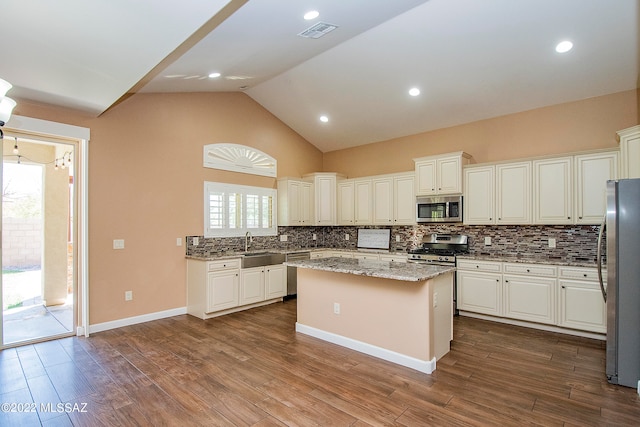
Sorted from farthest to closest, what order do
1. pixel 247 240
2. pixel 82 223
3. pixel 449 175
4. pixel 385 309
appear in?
pixel 247 240
pixel 449 175
pixel 82 223
pixel 385 309

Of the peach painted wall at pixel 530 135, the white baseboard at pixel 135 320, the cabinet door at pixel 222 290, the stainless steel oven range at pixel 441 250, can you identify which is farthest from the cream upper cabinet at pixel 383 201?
the white baseboard at pixel 135 320

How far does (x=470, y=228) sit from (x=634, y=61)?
109 inches

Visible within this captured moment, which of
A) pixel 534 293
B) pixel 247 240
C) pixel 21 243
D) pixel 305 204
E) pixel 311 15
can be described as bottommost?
pixel 534 293

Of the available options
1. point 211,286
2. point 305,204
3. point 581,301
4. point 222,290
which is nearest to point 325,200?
point 305,204

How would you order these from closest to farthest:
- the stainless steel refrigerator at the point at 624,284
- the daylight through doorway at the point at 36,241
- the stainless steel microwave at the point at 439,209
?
the stainless steel refrigerator at the point at 624,284 < the daylight through doorway at the point at 36,241 < the stainless steel microwave at the point at 439,209

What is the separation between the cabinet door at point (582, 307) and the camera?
3826 mm

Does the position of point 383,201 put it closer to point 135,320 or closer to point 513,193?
point 513,193

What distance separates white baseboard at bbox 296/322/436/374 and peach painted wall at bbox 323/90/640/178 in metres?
3.53

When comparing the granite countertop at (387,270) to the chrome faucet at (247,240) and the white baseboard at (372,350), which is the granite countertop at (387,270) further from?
the chrome faucet at (247,240)

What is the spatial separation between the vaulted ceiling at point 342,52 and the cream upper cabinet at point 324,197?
1560 millimetres

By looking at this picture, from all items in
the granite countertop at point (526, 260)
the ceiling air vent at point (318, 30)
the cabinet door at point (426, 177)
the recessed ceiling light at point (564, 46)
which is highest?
the ceiling air vent at point (318, 30)

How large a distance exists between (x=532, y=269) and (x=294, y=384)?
3393mm

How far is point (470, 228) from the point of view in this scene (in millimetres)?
5305

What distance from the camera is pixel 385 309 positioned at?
132 inches
